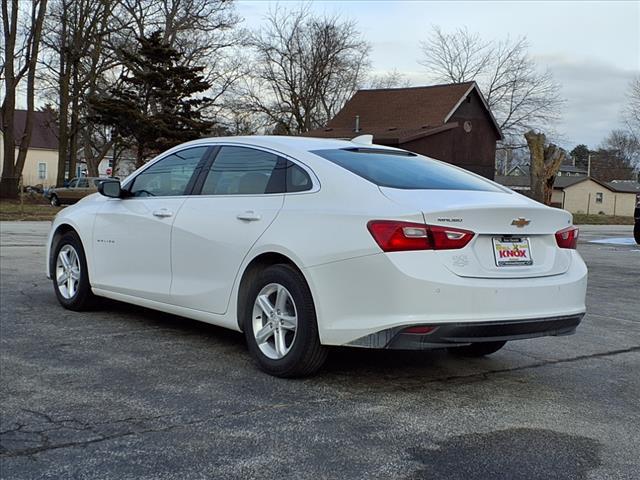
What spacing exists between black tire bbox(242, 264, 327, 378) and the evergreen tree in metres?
33.3

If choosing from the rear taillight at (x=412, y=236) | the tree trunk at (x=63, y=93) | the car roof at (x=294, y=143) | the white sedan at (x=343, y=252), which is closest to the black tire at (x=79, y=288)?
the white sedan at (x=343, y=252)

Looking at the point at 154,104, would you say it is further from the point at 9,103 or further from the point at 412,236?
the point at 412,236

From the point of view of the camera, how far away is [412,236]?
13.4ft

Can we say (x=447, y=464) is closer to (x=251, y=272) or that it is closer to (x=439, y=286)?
(x=439, y=286)

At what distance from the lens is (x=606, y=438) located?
12.2ft

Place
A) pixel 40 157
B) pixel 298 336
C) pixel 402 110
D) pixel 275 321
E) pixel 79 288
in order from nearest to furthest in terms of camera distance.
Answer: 1. pixel 298 336
2. pixel 275 321
3. pixel 79 288
4. pixel 402 110
5. pixel 40 157

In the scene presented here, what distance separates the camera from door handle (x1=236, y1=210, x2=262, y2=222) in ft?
15.9

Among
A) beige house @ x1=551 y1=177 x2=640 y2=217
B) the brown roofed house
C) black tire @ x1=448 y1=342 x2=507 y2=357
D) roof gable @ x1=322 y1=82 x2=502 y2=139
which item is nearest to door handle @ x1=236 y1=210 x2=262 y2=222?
black tire @ x1=448 y1=342 x2=507 y2=357

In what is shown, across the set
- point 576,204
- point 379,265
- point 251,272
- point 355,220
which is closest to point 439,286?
point 379,265

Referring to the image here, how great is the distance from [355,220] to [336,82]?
49694 mm

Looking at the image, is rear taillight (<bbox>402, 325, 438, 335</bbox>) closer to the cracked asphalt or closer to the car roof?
the cracked asphalt

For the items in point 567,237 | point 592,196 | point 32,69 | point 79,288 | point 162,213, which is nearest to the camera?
point 567,237

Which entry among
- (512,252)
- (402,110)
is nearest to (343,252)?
(512,252)

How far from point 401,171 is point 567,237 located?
118 centimetres
